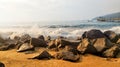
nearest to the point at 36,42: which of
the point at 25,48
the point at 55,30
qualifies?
the point at 25,48

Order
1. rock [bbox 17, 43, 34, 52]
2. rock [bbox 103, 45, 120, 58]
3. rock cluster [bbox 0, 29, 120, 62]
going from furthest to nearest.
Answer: rock [bbox 17, 43, 34, 52]
rock [bbox 103, 45, 120, 58]
rock cluster [bbox 0, 29, 120, 62]

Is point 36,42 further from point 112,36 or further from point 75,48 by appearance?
point 112,36

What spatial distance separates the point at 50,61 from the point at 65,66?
0.86 m

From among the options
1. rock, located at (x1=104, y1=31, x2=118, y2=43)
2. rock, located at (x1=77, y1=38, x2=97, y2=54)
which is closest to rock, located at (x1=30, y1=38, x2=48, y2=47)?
rock, located at (x1=77, y1=38, x2=97, y2=54)

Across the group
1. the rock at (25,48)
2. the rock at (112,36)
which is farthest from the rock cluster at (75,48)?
the rock at (112,36)

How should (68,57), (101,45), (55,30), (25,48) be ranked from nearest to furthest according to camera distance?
(68,57) < (101,45) < (25,48) < (55,30)

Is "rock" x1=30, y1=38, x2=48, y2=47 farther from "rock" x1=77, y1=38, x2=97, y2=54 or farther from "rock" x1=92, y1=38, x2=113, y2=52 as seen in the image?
"rock" x1=92, y1=38, x2=113, y2=52

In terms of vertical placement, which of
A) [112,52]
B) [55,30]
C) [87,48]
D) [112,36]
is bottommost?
[55,30]

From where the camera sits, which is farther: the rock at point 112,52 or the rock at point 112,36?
the rock at point 112,36

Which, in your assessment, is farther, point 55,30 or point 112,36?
point 55,30

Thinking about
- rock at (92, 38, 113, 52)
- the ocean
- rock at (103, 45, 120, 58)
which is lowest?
the ocean

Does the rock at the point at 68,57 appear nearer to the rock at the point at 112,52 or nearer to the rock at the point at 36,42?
the rock at the point at 112,52

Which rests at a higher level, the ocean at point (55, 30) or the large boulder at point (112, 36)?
the large boulder at point (112, 36)

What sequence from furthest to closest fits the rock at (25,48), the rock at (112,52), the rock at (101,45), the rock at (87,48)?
the rock at (25,48) < the rock at (101,45) < the rock at (87,48) < the rock at (112,52)
